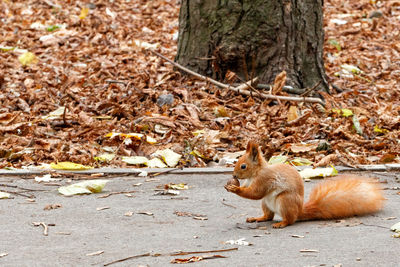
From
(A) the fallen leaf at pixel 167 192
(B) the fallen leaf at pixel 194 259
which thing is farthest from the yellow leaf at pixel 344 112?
(B) the fallen leaf at pixel 194 259

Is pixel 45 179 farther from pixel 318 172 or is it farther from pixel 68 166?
pixel 318 172

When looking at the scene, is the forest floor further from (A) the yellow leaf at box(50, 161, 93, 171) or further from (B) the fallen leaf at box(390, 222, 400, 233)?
(B) the fallen leaf at box(390, 222, 400, 233)

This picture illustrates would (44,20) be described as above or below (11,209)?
above

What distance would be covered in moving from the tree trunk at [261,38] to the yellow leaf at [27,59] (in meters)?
2.75

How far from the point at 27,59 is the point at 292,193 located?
6223 mm

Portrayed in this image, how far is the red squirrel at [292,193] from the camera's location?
378 cm

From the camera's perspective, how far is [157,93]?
727 centimetres

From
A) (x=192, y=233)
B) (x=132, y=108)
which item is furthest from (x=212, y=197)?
(x=132, y=108)

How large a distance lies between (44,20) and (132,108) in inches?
205

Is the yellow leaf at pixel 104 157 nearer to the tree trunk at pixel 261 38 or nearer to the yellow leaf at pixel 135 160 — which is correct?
the yellow leaf at pixel 135 160

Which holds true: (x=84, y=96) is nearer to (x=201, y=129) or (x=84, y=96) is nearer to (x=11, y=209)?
(x=201, y=129)

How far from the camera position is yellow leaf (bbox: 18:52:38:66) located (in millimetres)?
8987

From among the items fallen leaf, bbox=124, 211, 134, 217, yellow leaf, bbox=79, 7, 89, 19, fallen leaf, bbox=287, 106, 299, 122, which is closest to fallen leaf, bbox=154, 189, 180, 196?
fallen leaf, bbox=124, 211, 134, 217

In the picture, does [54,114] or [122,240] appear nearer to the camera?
[122,240]
